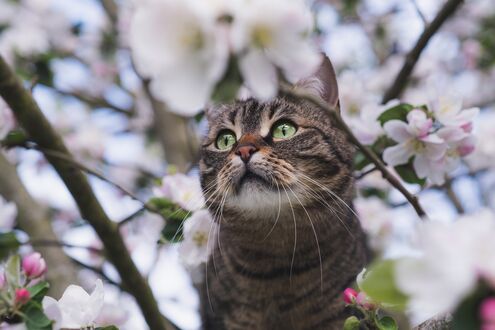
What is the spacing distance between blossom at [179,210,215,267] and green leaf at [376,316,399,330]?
0.75 m

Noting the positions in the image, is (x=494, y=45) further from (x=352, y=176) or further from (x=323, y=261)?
(x=323, y=261)

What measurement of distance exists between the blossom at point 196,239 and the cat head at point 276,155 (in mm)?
137

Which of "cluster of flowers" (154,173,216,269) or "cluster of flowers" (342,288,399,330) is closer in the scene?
"cluster of flowers" (342,288,399,330)

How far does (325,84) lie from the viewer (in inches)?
90.8

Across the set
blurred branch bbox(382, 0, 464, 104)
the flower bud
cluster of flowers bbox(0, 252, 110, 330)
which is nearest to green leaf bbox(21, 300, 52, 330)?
cluster of flowers bbox(0, 252, 110, 330)

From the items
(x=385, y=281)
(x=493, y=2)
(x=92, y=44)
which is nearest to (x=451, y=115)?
(x=385, y=281)

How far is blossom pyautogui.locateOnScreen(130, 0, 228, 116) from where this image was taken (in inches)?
34.1

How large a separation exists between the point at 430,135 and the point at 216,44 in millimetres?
1077

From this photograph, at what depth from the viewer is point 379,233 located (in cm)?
330

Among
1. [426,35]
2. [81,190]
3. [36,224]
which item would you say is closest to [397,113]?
[426,35]

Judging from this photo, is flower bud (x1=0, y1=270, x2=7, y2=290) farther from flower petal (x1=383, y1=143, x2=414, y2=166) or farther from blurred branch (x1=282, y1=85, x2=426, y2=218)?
flower petal (x1=383, y1=143, x2=414, y2=166)

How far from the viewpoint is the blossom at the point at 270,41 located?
0.87m

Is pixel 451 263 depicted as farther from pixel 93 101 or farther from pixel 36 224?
pixel 93 101

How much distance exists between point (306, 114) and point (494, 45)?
1730 millimetres
